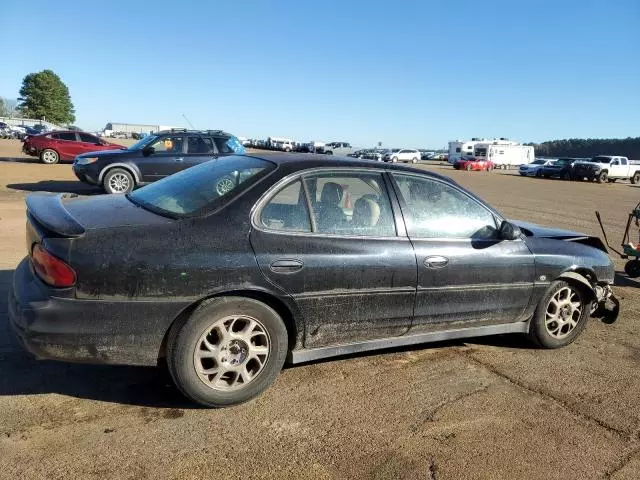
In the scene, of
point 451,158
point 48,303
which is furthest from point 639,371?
point 451,158

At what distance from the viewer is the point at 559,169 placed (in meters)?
40.0

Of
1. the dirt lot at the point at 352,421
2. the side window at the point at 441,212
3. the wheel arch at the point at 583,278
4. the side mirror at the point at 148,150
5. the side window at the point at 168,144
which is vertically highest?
the side window at the point at 168,144

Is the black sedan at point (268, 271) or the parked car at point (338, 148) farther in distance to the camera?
the parked car at point (338, 148)

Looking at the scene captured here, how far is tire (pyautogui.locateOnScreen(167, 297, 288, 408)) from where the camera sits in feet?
10.5

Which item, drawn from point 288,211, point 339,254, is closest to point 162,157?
point 288,211

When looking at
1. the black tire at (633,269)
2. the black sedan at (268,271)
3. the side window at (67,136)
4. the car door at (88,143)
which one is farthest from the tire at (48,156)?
the black tire at (633,269)

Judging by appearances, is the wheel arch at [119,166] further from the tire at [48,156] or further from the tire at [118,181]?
the tire at [48,156]

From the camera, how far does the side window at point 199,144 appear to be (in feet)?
42.7

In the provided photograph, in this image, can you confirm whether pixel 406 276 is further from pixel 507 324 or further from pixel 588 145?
pixel 588 145

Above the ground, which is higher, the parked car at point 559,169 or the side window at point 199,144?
the side window at point 199,144

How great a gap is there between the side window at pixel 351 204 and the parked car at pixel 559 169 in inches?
1531

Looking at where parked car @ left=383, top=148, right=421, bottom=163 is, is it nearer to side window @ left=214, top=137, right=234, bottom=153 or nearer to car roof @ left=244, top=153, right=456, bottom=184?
side window @ left=214, top=137, right=234, bottom=153

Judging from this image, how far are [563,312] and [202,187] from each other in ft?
10.4

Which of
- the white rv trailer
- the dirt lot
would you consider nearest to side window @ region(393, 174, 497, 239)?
the dirt lot
